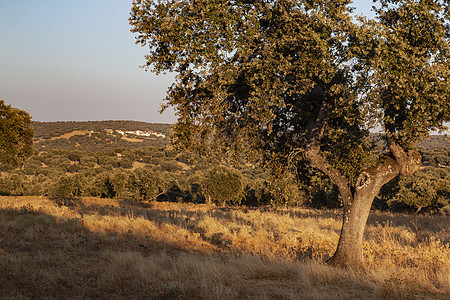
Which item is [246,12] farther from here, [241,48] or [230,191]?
[230,191]

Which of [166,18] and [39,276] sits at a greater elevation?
[166,18]

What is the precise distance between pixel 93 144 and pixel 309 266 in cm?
11137

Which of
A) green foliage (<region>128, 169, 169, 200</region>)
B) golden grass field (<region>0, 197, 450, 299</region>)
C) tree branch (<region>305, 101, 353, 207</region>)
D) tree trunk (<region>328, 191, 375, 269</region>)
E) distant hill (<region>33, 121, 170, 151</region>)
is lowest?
green foliage (<region>128, 169, 169, 200</region>)

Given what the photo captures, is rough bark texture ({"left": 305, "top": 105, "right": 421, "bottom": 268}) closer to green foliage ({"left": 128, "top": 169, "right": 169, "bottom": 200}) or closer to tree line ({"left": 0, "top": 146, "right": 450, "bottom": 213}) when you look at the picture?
tree line ({"left": 0, "top": 146, "right": 450, "bottom": 213})

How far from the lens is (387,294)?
7.13 metres

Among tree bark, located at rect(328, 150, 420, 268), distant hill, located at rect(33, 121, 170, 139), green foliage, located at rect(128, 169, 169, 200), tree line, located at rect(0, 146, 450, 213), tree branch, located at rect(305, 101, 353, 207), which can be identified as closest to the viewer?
tree bark, located at rect(328, 150, 420, 268)

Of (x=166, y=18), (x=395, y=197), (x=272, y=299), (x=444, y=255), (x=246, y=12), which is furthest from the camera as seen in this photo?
(x=395, y=197)

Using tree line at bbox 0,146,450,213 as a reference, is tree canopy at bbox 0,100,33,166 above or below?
above

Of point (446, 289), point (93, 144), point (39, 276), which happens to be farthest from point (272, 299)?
point (93, 144)

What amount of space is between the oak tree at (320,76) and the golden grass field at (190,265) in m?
1.78

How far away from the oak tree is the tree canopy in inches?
931

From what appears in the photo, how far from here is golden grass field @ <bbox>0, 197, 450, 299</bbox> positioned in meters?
7.26

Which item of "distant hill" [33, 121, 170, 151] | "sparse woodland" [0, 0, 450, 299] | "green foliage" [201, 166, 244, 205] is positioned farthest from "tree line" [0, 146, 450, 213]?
"distant hill" [33, 121, 170, 151]

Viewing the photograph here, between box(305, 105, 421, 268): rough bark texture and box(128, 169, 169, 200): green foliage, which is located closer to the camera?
box(305, 105, 421, 268): rough bark texture
